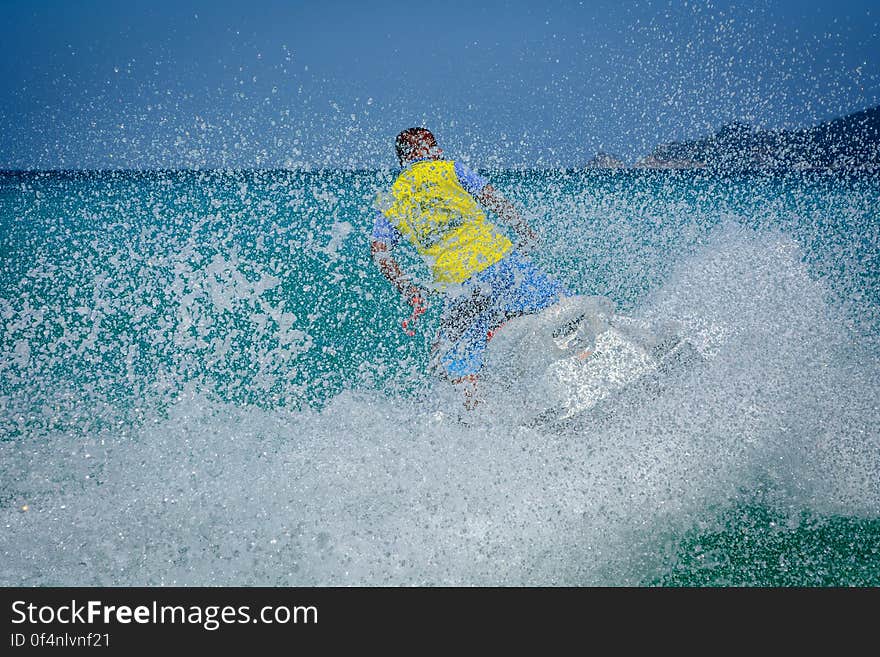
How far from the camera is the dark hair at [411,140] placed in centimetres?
317

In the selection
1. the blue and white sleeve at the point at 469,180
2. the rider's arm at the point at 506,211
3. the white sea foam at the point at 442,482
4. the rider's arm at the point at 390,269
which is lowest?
the white sea foam at the point at 442,482

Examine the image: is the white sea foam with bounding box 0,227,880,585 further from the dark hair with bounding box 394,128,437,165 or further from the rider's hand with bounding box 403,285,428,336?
the dark hair with bounding box 394,128,437,165

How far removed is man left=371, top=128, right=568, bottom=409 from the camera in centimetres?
318

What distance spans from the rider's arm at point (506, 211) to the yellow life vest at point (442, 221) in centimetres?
11

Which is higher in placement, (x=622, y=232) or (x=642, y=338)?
(x=622, y=232)

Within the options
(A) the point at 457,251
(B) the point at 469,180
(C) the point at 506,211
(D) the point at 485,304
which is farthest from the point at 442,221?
(D) the point at 485,304

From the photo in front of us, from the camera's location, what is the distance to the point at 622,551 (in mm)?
2859

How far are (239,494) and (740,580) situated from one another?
9.48ft

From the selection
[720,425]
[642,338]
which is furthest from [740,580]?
[642,338]

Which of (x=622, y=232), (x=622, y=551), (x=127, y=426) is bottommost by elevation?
(x=622, y=551)

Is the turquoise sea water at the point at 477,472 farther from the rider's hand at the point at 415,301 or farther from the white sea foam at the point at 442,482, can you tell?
the rider's hand at the point at 415,301

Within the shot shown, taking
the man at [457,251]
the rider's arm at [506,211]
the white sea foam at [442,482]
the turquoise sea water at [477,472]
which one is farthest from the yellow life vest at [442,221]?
the white sea foam at [442,482]

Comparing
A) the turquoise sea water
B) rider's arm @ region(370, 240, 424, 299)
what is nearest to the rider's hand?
rider's arm @ region(370, 240, 424, 299)

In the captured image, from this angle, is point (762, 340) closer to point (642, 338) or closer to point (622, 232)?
point (642, 338)
